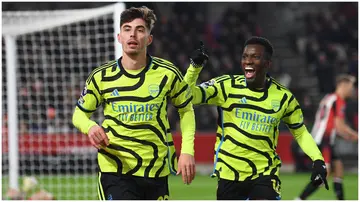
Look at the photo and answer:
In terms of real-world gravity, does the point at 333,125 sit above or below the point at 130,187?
above

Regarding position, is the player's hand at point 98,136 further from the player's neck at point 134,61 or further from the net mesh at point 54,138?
the net mesh at point 54,138

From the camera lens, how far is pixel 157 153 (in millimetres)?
6039

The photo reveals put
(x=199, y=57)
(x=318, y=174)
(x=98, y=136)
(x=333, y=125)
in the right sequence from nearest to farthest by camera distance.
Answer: (x=98, y=136) → (x=199, y=57) → (x=318, y=174) → (x=333, y=125)

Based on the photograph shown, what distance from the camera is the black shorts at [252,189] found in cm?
661

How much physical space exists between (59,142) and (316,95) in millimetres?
9324

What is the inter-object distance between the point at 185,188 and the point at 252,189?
27.2 feet

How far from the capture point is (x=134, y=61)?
237 inches

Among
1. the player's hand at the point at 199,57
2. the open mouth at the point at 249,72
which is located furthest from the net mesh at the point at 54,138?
the player's hand at the point at 199,57

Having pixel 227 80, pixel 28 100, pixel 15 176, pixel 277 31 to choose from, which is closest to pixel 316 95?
pixel 277 31

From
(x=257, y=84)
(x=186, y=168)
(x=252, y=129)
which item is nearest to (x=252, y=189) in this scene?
(x=252, y=129)

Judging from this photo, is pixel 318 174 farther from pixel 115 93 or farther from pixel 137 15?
pixel 137 15

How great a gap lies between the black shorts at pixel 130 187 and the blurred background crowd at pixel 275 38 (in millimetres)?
12836

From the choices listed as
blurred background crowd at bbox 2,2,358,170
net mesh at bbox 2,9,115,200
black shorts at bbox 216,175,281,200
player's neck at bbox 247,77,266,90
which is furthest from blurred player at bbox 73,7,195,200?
blurred background crowd at bbox 2,2,358,170

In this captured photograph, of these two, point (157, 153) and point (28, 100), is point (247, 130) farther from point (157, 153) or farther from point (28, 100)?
point (28, 100)
